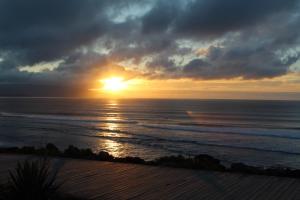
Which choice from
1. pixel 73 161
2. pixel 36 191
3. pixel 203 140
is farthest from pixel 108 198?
pixel 203 140

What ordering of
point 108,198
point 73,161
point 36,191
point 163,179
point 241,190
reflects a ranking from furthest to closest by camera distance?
point 73,161 < point 163,179 < point 241,190 < point 108,198 < point 36,191

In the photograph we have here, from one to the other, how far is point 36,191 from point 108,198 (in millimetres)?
1769

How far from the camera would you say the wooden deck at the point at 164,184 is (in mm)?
7676

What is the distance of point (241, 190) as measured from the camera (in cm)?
807

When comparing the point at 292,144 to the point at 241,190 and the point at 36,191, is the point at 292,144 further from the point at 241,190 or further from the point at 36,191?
the point at 36,191

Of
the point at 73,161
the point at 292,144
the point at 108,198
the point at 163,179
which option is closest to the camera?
the point at 108,198

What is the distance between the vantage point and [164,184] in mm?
8617

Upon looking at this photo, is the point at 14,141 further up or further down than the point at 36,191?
further down

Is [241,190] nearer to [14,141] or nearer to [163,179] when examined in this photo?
[163,179]

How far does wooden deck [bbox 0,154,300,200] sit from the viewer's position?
7676mm

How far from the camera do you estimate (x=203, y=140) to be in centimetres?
3175

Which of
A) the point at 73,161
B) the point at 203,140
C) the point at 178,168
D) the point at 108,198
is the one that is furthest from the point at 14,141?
the point at 108,198

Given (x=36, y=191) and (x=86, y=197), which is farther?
(x=86, y=197)

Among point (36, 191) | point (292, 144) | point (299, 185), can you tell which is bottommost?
point (292, 144)
